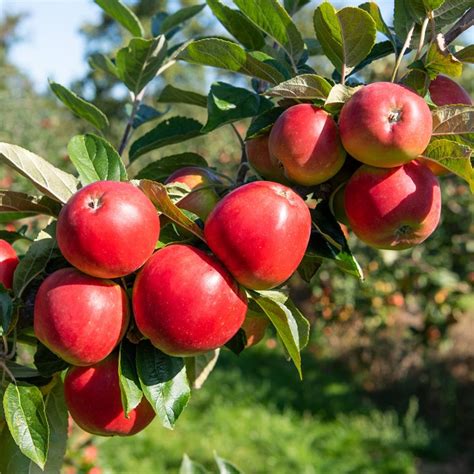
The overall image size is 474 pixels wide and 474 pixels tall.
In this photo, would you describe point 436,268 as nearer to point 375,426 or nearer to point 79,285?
point 375,426

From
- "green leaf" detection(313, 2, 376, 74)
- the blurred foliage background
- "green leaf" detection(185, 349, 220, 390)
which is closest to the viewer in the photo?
"green leaf" detection(313, 2, 376, 74)

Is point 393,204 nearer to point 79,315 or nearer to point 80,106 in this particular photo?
point 79,315

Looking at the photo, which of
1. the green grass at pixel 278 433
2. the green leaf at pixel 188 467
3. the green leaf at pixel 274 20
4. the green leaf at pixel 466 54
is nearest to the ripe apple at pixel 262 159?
the green leaf at pixel 274 20

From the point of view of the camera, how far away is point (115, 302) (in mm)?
651

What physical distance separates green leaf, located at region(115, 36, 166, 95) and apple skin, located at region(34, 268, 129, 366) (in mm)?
406

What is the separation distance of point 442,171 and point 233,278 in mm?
295

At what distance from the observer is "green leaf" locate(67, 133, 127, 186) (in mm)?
735

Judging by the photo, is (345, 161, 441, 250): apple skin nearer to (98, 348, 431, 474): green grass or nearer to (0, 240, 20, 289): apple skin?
(0, 240, 20, 289): apple skin

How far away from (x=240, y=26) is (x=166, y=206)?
0.34m

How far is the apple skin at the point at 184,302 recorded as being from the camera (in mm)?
621

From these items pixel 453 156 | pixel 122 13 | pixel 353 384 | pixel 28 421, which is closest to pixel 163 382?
pixel 28 421

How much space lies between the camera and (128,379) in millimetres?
657

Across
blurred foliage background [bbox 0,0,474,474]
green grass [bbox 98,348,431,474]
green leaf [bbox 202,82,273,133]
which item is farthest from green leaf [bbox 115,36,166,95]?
green grass [bbox 98,348,431,474]

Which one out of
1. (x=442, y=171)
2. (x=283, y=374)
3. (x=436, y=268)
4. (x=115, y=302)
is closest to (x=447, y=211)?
(x=436, y=268)
